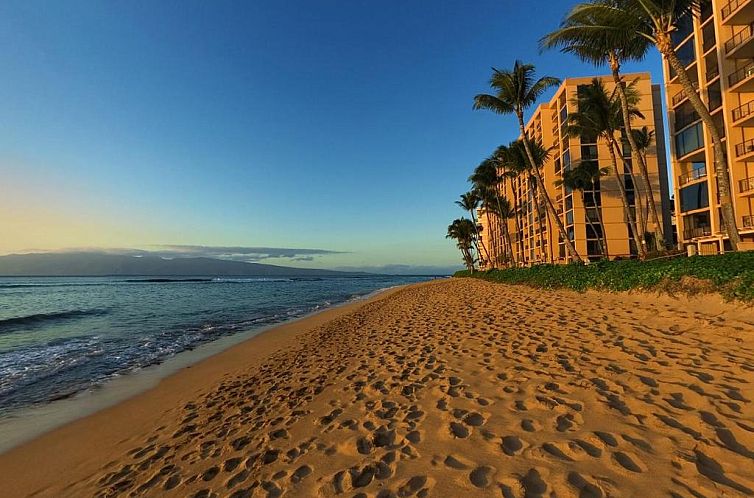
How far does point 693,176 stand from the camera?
3105 cm

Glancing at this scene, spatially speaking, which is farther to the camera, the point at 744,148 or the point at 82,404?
the point at 744,148

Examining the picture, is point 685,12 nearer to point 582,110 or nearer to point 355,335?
point 582,110

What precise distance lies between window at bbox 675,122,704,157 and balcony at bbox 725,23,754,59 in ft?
17.0

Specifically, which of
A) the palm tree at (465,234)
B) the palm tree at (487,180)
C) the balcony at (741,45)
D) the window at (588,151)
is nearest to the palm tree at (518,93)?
the balcony at (741,45)

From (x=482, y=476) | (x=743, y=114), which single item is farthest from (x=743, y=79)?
(x=482, y=476)

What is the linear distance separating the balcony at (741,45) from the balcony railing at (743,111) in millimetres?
3349

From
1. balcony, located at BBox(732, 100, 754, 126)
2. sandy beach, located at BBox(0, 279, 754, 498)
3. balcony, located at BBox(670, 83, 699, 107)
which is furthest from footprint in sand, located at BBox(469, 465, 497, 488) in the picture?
balcony, located at BBox(670, 83, 699, 107)

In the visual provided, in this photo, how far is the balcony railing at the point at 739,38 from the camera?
24.7m

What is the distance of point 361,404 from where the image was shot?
4980 mm

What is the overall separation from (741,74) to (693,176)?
857 cm

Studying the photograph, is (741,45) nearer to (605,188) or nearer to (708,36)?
(708,36)

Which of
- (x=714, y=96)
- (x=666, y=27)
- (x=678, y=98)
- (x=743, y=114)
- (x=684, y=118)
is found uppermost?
(x=678, y=98)

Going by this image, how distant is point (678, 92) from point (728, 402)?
39.3m

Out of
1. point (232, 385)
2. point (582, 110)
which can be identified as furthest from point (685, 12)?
point (232, 385)
